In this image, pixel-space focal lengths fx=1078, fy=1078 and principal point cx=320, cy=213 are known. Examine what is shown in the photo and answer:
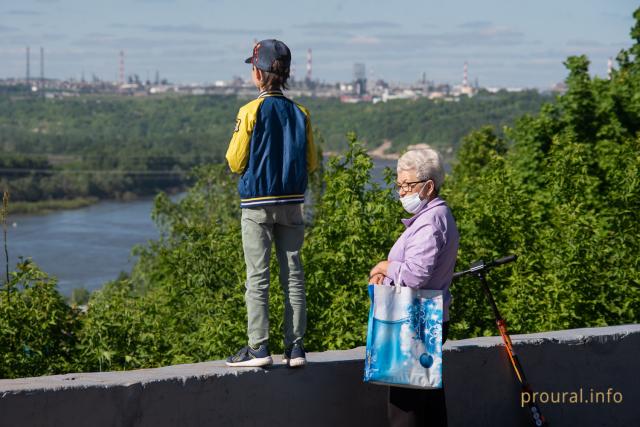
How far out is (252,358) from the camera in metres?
4.62

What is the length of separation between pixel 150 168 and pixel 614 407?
149638 mm

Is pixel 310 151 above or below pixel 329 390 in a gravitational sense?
above

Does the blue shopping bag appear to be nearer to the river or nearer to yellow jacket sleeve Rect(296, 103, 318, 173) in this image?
yellow jacket sleeve Rect(296, 103, 318, 173)

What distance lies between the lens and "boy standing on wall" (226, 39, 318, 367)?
4652 mm

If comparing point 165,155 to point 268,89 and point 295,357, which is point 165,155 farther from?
point 295,357

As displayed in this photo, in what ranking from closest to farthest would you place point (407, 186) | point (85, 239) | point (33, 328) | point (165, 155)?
point (407, 186) < point (33, 328) < point (85, 239) < point (165, 155)

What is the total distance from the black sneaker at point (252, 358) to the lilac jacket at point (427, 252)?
0.70 metres

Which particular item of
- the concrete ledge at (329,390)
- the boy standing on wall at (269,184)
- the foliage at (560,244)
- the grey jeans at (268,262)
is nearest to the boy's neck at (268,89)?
the boy standing on wall at (269,184)

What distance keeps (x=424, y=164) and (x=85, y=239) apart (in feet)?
355

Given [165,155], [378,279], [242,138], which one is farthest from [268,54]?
[165,155]

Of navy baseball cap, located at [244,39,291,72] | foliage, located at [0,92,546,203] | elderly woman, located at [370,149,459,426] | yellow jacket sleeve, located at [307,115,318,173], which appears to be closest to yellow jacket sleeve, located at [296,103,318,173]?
yellow jacket sleeve, located at [307,115,318,173]

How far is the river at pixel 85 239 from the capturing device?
3541 inches

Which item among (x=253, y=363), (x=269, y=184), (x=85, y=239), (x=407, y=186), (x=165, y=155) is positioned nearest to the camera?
(x=407, y=186)

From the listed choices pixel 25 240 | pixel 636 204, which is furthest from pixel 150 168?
pixel 636 204
